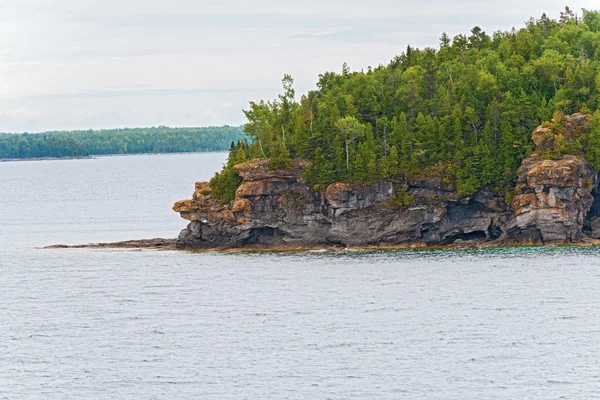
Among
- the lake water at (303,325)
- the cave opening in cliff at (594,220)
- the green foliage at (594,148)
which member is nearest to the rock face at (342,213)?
the lake water at (303,325)

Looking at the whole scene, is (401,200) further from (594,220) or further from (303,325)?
(303,325)

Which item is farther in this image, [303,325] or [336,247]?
[336,247]

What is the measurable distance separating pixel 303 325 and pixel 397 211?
40.4 m

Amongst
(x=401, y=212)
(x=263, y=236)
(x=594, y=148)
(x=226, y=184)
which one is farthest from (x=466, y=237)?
(x=226, y=184)

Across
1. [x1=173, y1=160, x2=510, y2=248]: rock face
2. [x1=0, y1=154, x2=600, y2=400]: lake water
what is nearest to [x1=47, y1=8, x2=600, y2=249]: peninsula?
[x1=173, y1=160, x2=510, y2=248]: rock face

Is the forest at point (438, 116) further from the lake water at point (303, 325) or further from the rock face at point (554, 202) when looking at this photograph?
the lake water at point (303, 325)

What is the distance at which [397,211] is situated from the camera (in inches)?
4798

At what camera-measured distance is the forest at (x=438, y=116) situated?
409 ft

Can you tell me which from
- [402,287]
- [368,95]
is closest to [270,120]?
[368,95]

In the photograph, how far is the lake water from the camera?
6738cm

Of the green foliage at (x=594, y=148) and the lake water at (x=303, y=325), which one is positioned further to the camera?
the green foliage at (x=594, y=148)

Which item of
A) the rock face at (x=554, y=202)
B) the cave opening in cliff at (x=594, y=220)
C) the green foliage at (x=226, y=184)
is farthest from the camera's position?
the green foliage at (x=226, y=184)

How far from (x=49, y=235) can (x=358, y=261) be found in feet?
190

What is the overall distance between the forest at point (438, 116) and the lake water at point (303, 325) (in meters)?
11.3
